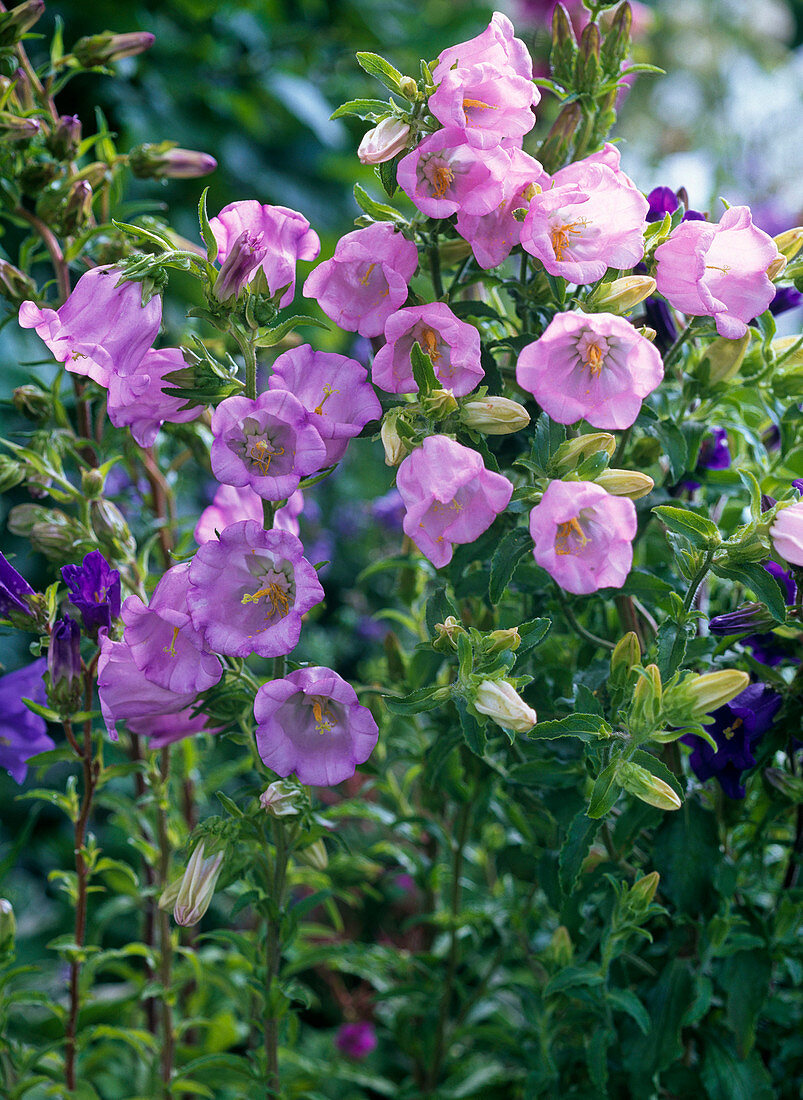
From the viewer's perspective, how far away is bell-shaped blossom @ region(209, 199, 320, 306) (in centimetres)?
65

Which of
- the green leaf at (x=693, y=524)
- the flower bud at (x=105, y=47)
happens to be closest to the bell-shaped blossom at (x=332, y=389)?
the green leaf at (x=693, y=524)

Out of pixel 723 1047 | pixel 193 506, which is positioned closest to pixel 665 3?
pixel 193 506

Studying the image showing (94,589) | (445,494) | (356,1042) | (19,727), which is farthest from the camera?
(356,1042)

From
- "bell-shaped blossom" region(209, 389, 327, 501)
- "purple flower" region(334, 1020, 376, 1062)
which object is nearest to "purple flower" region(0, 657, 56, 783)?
"bell-shaped blossom" region(209, 389, 327, 501)

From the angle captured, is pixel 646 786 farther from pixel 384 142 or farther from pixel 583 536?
pixel 384 142

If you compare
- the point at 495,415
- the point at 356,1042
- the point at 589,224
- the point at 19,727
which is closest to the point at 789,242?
the point at 589,224

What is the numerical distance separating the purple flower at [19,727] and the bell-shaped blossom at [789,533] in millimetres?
644

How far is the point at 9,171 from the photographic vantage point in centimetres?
86

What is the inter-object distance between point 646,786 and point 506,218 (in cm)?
42

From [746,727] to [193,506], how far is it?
166 centimetres

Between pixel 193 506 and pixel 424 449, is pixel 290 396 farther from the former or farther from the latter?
pixel 193 506

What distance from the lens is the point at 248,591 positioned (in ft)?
2.20

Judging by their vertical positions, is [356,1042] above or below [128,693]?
below

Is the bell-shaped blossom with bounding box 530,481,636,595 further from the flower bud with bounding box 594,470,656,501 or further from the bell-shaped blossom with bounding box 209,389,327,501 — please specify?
the bell-shaped blossom with bounding box 209,389,327,501
